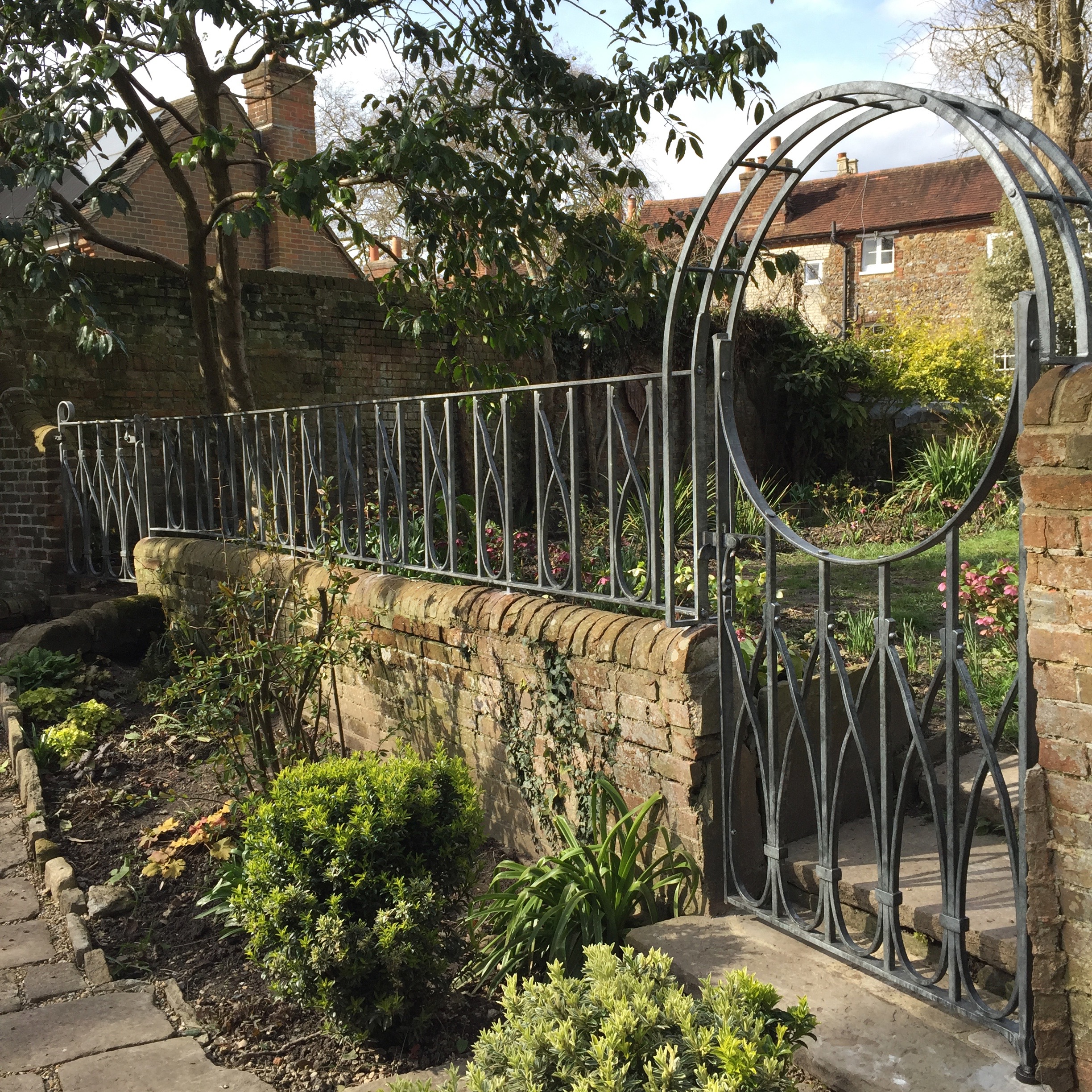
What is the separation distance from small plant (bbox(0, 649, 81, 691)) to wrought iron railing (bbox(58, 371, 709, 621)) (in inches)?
47.7

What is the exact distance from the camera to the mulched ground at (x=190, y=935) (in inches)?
115

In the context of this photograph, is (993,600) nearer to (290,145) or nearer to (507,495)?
(507,495)

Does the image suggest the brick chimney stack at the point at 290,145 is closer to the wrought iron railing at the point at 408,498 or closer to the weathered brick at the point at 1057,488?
the wrought iron railing at the point at 408,498

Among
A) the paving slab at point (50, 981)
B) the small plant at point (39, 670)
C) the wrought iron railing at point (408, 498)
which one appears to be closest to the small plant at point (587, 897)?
the wrought iron railing at point (408, 498)

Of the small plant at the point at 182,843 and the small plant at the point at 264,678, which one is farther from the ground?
the small plant at the point at 264,678

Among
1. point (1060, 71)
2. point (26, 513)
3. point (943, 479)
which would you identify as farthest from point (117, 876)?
point (1060, 71)

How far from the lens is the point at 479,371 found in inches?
263

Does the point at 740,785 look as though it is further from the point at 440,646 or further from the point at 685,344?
the point at 685,344

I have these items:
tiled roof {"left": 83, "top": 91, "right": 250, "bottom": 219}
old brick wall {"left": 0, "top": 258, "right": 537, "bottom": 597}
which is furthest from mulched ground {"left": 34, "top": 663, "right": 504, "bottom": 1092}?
tiled roof {"left": 83, "top": 91, "right": 250, "bottom": 219}

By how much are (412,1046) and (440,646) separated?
5.86 ft

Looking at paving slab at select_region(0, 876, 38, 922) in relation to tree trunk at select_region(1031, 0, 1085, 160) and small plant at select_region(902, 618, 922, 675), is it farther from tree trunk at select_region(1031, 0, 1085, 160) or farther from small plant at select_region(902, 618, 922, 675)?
tree trunk at select_region(1031, 0, 1085, 160)

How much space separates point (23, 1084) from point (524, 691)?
1.99 meters

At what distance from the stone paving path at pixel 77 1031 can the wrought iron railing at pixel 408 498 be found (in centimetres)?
190

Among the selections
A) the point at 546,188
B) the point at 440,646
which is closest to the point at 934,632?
the point at 440,646
